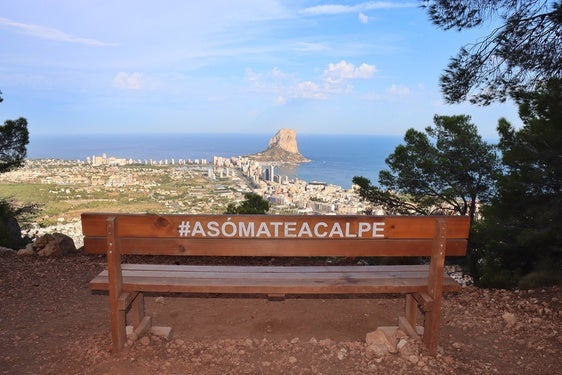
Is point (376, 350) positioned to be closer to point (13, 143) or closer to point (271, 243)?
point (271, 243)

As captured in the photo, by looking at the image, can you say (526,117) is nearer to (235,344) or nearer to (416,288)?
(416,288)

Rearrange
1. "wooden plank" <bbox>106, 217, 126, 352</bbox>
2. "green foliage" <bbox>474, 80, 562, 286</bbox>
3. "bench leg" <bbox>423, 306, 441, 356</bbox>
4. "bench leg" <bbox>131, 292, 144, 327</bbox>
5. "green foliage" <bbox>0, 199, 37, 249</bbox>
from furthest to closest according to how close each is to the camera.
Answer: "green foliage" <bbox>0, 199, 37, 249</bbox>
"green foliage" <bbox>474, 80, 562, 286</bbox>
"bench leg" <bbox>131, 292, 144, 327</bbox>
"bench leg" <bbox>423, 306, 441, 356</bbox>
"wooden plank" <bbox>106, 217, 126, 352</bbox>

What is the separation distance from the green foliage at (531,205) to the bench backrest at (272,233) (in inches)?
124

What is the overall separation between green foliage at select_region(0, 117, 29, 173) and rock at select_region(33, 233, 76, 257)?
5087 millimetres

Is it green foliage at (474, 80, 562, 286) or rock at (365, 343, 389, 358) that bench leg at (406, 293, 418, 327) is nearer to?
rock at (365, 343, 389, 358)

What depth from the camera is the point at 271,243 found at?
110 inches

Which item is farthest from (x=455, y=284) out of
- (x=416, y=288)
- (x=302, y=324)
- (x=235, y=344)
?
(x=235, y=344)

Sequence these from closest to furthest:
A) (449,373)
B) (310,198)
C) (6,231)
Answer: (449,373), (6,231), (310,198)

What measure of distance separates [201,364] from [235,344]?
0.40 metres

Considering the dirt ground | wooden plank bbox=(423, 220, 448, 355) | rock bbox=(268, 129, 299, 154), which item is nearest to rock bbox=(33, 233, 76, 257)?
the dirt ground

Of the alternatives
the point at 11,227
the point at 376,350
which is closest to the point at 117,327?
the point at 376,350

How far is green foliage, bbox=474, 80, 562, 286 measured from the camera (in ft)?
19.4

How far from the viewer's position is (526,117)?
8.80 m

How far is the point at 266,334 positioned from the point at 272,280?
2.91 ft
